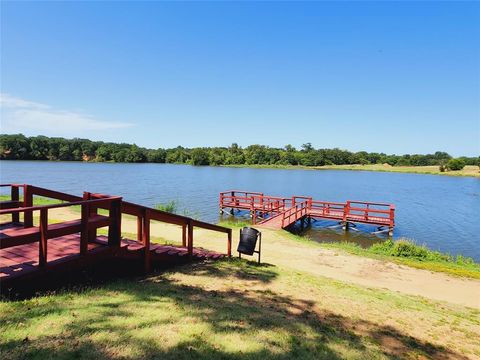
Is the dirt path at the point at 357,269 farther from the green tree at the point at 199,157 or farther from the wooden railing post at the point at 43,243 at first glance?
the green tree at the point at 199,157

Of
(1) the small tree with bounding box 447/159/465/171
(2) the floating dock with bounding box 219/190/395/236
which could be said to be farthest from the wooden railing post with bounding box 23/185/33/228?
(1) the small tree with bounding box 447/159/465/171

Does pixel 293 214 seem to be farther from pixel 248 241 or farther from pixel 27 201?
pixel 27 201

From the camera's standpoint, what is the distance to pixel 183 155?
5507 inches

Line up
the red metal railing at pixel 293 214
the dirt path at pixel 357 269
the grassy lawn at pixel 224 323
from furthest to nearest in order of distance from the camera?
the red metal railing at pixel 293 214 < the dirt path at pixel 357 269 < the grassy lawn at pixel 224 323

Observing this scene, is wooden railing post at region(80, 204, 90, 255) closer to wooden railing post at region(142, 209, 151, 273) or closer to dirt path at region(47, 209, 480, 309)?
wooden railing post at region(142, 209, 151, 273)

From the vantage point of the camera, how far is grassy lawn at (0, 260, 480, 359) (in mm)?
3332

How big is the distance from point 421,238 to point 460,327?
57.2 feet

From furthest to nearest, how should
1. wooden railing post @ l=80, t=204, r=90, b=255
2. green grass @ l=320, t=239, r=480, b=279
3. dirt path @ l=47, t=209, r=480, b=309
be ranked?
green grass @ l=320, t=239, r=480, b=279, dirt path @ l=47, t=209, r=480, b=309, wooden railing post @ l=80, t=204, r=90, b=255

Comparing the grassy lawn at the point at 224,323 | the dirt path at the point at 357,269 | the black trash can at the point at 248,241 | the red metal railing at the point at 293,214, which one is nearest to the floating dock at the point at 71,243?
the grassy lawn at the point at 224,323

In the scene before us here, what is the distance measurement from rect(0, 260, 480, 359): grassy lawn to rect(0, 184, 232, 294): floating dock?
0.38 metres

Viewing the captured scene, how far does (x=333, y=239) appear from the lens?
20.2 m

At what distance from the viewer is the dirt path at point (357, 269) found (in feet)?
29.9

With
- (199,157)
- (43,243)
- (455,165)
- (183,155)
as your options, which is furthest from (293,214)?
(455,165)

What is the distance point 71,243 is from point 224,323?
3.21m
